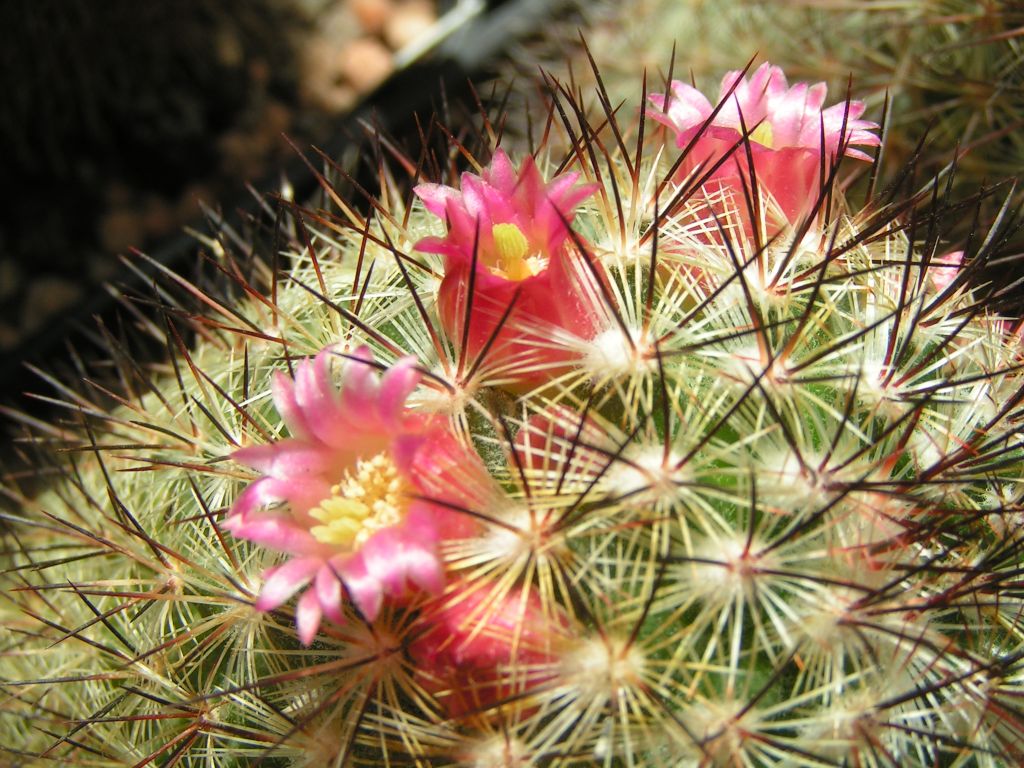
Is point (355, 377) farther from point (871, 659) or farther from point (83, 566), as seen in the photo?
point (83, 566)

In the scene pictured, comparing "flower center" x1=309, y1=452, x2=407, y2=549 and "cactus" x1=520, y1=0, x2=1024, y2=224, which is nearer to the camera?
"flower center" x1=309, y1=452, x2=407, y2=549

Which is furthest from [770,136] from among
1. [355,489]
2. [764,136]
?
[355,489]

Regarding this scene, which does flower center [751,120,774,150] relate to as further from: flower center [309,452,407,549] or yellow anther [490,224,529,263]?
flower center [309,452,407,549]

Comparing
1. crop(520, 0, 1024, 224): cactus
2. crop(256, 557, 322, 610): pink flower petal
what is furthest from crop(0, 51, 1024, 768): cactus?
crop(520, 0, 1024, 224): cactus

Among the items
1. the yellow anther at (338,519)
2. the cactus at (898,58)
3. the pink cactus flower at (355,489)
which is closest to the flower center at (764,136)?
the cactus at (898,58)

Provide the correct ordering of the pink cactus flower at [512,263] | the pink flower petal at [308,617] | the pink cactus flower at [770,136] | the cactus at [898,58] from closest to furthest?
the pink flower petal at [308,617], the pink cactus flower at [512,263], the pink cactus flower at [770,136], the cactus at [898,58]

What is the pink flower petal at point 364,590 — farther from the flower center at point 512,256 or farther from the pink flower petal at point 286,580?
the flower center at point 512,256

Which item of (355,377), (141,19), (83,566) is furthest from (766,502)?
(141,19)

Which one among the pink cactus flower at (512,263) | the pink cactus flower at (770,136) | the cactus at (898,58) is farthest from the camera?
the cactus at (898,58)
